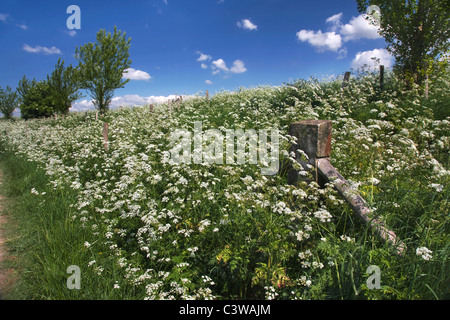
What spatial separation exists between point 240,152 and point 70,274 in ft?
11.8

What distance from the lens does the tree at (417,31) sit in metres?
10.6

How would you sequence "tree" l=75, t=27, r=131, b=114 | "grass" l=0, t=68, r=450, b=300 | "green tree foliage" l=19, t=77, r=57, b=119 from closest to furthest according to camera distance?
"grass" l=0, t=68, r=450, b=300 < "tree" l=75, t=27, r=131, b=114 < "green tree foliage" l=19, t=77, r=57, b=119

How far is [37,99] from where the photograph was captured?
31.4 metres

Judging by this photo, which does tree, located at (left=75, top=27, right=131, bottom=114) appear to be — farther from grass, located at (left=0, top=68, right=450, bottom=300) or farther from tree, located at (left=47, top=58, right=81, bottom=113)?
grass, located at (left=0, top=68, right=450, bottom=300)

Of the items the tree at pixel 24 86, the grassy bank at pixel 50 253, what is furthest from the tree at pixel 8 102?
the grassy bank at pixel 50 253

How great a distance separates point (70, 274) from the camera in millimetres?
2750

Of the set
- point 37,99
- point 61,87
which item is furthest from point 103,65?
point 37,99

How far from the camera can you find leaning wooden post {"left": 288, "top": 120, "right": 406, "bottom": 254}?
2.62 m

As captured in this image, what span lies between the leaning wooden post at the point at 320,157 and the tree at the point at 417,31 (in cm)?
1114

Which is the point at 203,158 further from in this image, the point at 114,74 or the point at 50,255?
the point at 114,74

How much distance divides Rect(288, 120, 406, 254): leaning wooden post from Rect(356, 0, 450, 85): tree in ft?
36.6

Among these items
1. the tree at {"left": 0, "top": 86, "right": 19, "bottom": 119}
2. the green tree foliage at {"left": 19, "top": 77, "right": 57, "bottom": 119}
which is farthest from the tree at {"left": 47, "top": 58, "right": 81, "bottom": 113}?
the tree at {"left": 0, "top": 86, "right": 19, "bottom": 119}

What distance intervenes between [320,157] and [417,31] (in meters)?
12.6
